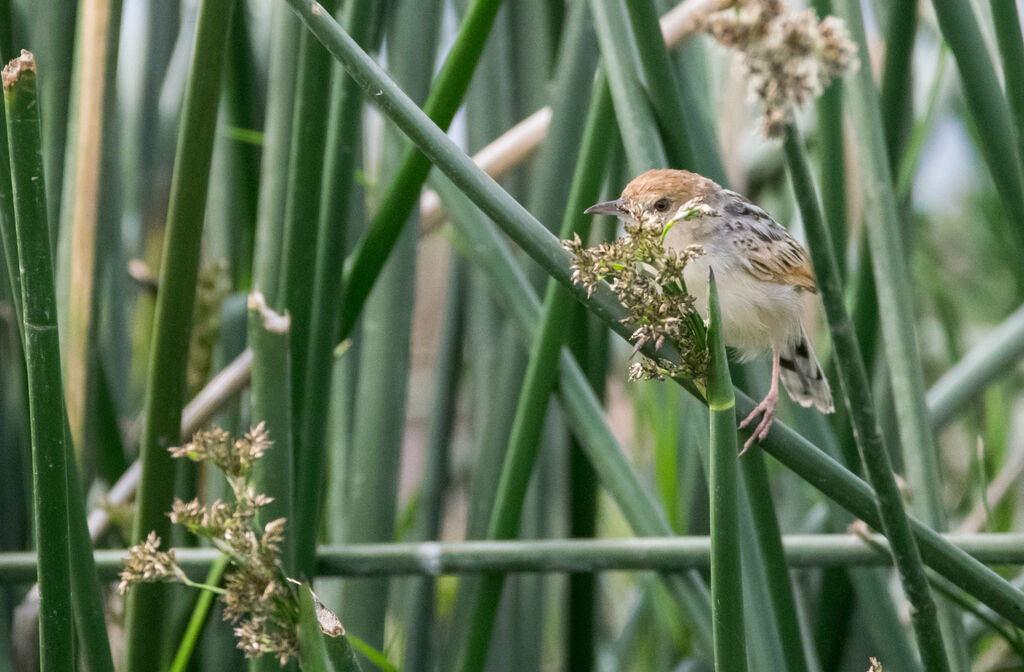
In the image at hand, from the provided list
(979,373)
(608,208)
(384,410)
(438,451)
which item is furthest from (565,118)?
(979,373)

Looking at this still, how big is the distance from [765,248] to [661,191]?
0.26 m

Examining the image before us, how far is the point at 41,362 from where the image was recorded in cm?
63

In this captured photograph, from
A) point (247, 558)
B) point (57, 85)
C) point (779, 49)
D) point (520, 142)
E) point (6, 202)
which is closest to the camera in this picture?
point (779, 49)

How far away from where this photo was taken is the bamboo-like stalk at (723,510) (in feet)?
1.70

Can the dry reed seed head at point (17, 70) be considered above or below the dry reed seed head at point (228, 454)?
above

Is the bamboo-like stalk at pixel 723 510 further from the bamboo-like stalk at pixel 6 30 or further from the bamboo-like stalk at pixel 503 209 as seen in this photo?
the bamboo-like stalk at pixel 6 30

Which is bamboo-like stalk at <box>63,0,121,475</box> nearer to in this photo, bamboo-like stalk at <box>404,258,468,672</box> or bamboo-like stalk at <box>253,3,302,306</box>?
bamboo-like stalk at <box>253,3,302,306</box>

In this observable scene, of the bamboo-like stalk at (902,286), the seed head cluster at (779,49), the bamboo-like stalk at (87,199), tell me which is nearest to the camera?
the seed head cluster at (779,49)

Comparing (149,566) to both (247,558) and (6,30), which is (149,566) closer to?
(247,558)

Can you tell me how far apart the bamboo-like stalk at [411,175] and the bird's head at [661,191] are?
165 millimetres

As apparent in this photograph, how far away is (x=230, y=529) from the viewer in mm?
541

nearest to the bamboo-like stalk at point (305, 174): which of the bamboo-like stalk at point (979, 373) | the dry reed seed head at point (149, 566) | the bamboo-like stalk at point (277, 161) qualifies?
the bamboo-like stalk at point (277, 161)

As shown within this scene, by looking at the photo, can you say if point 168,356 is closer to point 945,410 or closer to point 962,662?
point 962,662

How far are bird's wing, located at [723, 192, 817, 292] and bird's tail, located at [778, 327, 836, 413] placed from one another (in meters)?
0.07
